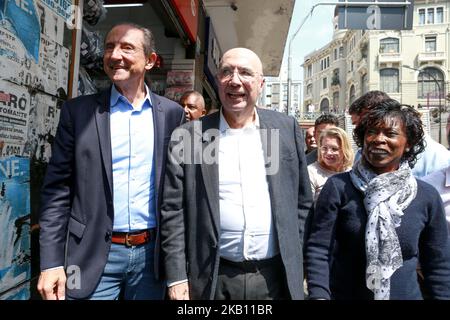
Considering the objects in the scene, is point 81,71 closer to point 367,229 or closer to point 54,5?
point 54,5

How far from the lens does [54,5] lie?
2.04m

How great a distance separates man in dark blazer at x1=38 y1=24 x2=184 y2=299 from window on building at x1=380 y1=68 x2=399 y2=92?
2091 inches

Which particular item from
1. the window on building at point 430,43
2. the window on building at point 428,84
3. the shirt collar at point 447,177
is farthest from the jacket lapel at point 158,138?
the window on building at point 430,43

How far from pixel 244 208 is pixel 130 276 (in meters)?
0.65

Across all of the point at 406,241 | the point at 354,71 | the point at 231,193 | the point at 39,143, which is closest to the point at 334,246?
the point at 406,241

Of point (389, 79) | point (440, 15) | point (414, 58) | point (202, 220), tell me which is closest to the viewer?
point (202, 220)

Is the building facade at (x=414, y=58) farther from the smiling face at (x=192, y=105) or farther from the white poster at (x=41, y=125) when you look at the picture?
the white poster at (x=41, y=125)

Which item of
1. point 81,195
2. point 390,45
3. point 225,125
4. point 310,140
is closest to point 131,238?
point 81,195

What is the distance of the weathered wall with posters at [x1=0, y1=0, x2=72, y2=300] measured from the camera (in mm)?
1673

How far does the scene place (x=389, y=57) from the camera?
48125mm

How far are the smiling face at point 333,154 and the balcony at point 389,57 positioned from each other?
51360 millimetres

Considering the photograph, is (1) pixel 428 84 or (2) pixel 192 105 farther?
(1) pixel 428 84

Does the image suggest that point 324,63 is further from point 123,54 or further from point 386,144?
point 123,54

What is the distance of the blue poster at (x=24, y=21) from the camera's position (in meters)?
1.65
